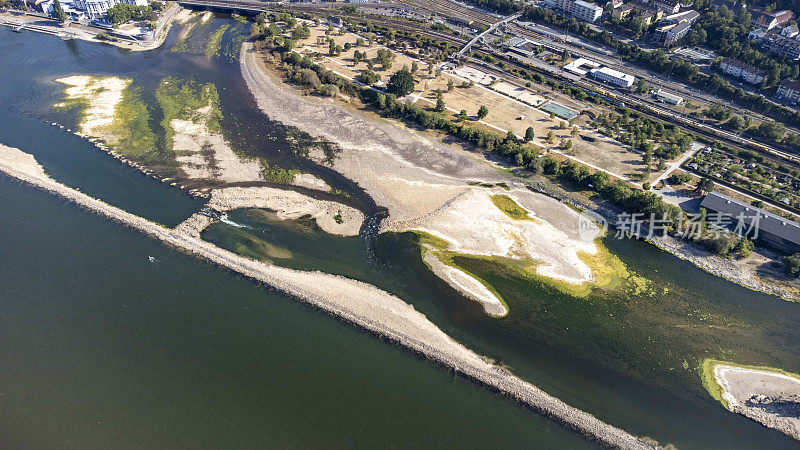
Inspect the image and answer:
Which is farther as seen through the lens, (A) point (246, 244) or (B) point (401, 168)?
(B) point (401, 168)

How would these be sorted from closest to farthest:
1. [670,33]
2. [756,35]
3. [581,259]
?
[581,259], [756,35], [670,33]

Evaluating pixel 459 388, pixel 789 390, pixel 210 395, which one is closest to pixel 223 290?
pixel 210 395

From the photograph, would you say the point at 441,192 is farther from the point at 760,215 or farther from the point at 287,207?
the point at 760,215

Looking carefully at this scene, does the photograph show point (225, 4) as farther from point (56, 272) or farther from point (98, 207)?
point (56, 272)

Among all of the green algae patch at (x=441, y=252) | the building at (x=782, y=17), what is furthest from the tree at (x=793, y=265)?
the building at (x=782, y=17)

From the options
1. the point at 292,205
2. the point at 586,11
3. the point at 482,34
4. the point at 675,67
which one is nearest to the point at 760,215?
the point at 675,67

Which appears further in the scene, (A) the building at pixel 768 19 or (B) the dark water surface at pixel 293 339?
(A) the building at pixel 768 19

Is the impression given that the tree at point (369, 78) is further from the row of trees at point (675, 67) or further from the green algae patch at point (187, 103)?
the row of trees at point (675, 67)
